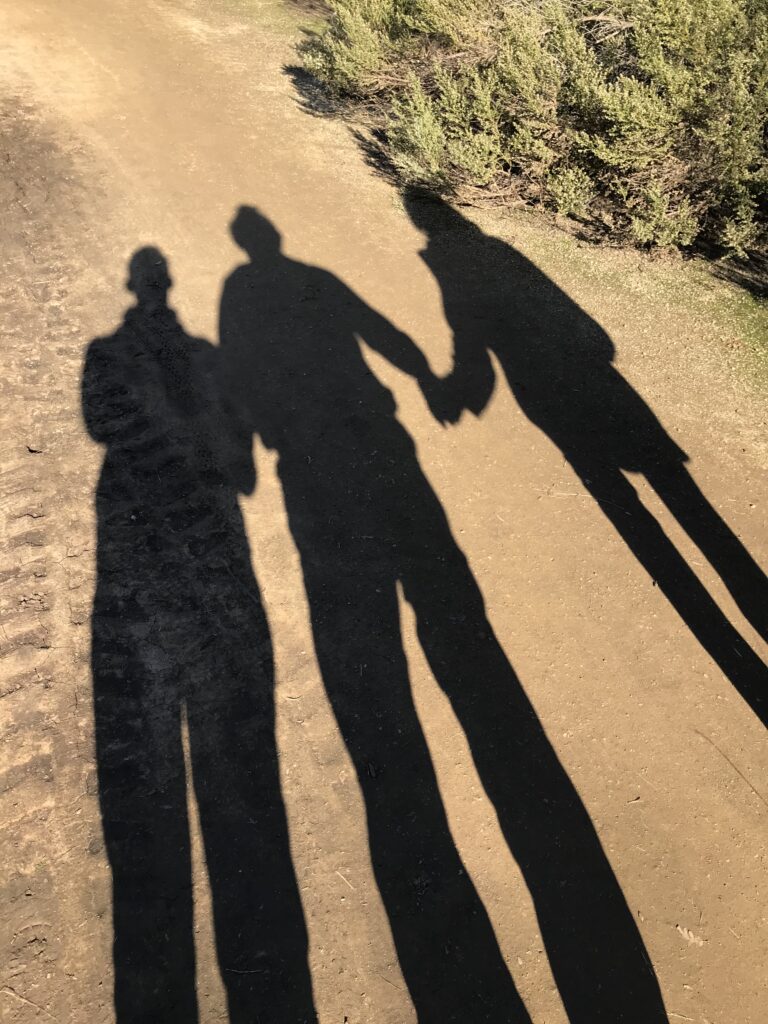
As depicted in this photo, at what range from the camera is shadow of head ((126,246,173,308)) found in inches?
311

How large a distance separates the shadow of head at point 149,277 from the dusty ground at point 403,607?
0.47ft

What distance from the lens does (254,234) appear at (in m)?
8.95

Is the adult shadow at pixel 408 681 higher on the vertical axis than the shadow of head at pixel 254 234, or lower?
lower

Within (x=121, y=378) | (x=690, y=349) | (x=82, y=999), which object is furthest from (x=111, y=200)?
(x=82, y=999)

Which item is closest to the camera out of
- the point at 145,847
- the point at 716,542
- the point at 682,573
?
the point at 145,847

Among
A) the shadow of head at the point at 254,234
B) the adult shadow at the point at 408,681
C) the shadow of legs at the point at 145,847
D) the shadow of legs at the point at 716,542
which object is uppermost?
the shadow of legs at the point at 716,542

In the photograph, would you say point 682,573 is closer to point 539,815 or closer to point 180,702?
point 539,815

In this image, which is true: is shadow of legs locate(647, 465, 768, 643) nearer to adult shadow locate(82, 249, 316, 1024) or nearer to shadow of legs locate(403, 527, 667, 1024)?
shadow of legs locate(403, 527, 667, 1024)

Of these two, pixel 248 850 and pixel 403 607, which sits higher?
pixel 403 607

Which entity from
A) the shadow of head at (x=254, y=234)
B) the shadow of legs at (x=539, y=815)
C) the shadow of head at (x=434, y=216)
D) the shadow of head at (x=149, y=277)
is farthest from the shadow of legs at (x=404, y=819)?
the shadow of head at (x=434, y=216)

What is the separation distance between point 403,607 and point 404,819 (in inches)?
59.0

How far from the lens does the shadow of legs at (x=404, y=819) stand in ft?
12.5

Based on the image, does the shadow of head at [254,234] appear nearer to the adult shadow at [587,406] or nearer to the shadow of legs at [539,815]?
the adult shadow at [587,406]

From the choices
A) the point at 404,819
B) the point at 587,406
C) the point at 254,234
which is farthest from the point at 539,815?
the point at 254,234
